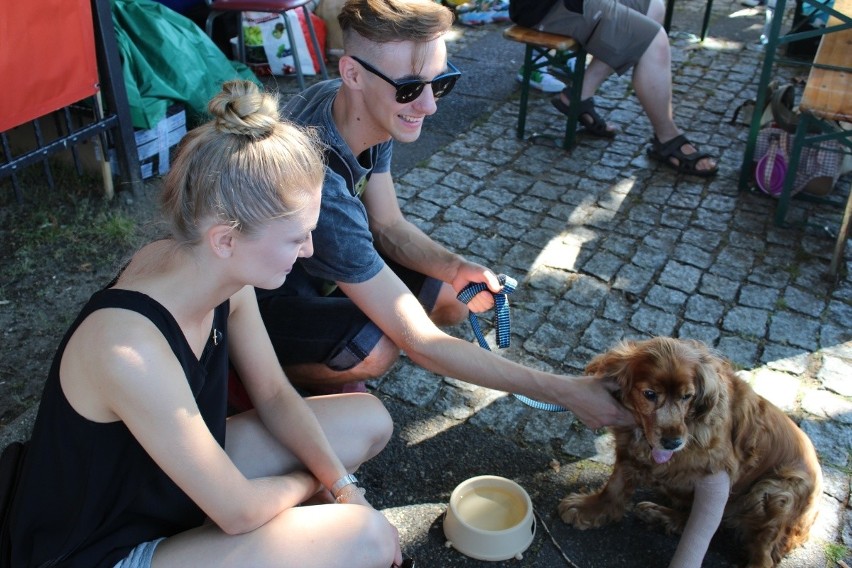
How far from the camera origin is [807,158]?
4938mm

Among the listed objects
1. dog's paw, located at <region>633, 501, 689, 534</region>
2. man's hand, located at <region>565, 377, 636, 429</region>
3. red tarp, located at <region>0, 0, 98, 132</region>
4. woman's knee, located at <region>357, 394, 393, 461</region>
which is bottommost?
dog's paw, located at <region>633, 501, 689, 534</region>

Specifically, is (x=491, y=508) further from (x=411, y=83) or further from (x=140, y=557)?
(x=411, y=83)

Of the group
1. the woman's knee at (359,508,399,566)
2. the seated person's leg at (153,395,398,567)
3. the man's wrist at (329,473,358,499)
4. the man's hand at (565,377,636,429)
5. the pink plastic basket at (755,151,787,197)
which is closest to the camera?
the seated person's leg at (153,395,398,567)

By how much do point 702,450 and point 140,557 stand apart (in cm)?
169

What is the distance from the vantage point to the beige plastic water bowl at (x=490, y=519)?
267 cm

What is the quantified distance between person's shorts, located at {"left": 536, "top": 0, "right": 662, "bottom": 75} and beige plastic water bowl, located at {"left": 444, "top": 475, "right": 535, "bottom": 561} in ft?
11.7

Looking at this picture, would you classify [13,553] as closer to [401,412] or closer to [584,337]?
[401,412]

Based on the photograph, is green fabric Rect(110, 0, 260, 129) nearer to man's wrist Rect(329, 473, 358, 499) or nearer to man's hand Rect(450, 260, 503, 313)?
man's hand Rect(450, 260, 503, 313)

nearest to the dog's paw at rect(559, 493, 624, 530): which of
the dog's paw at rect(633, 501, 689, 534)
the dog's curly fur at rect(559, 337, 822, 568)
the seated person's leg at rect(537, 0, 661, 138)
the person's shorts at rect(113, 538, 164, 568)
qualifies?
the dog's curly fur at rect(559, 337, 822, 568)

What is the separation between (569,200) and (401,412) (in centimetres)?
228

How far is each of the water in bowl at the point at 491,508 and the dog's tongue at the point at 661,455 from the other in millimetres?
518

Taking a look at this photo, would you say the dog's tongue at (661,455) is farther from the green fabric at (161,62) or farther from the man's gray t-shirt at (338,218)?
the green fabric at (161,62)

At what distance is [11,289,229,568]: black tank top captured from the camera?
190cm

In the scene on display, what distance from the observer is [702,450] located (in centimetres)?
253
